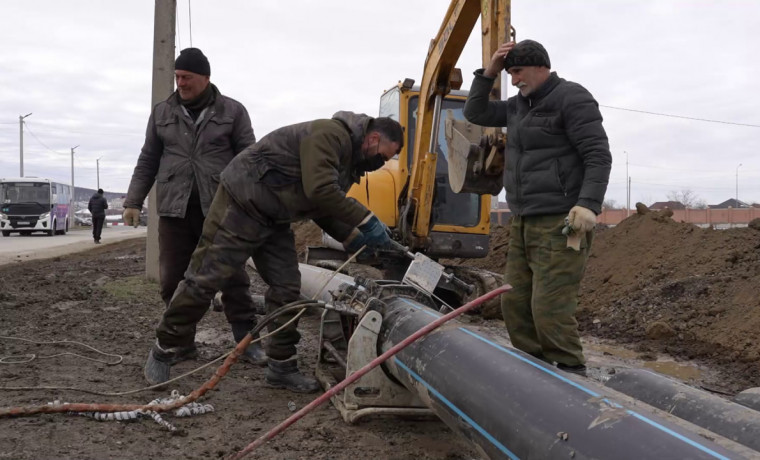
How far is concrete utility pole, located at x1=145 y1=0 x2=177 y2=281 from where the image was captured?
26.6 ft

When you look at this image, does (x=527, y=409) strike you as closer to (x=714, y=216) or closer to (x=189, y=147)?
(x=189, y=147)

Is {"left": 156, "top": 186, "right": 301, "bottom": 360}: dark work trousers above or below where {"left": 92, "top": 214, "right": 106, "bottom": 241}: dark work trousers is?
below

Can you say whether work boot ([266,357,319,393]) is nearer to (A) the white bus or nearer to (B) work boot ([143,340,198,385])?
(B) work boot ([143,340,198,385])

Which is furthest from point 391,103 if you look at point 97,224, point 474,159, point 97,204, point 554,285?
point 97,224

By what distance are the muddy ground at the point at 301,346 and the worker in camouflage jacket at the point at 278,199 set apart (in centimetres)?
47

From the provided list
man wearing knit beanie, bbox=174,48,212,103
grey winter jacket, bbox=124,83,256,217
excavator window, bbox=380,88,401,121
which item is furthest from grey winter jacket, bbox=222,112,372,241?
excavator window, bbox=380,88,401,121

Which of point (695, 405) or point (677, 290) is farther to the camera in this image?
point (677, 290)

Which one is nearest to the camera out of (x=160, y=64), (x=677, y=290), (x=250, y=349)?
(x=250, y=349)

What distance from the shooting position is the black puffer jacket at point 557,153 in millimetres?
3232

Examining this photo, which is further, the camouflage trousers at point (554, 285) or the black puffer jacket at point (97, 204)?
the black puffer jacket at point (97, 204)

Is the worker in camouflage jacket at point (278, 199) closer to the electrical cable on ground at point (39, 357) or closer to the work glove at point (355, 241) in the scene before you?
the work glove at point (355, 241)

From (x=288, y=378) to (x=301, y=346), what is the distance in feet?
4.50

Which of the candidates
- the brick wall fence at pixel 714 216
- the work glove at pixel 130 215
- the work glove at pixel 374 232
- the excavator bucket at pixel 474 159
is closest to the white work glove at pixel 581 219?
the work glove at pixel 374 232

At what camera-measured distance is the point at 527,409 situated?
2207mm
